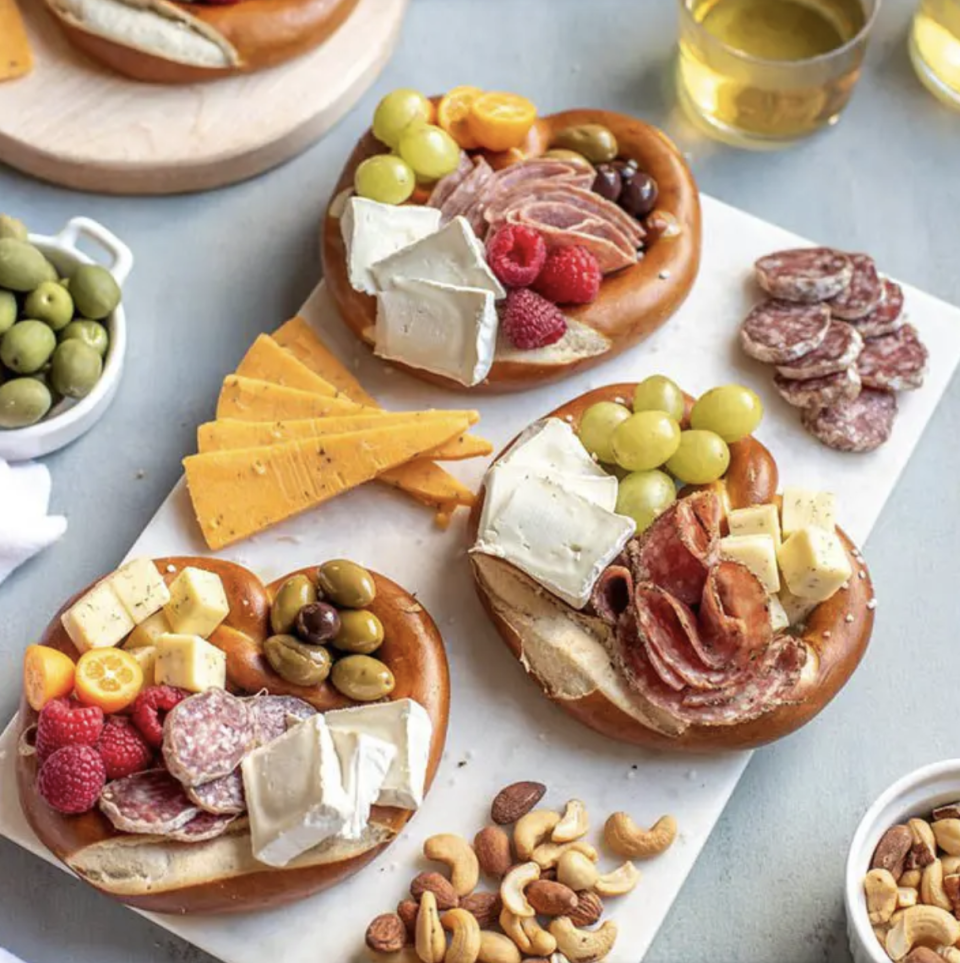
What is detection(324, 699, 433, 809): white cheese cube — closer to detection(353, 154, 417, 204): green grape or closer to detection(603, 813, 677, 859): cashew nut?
detection(603, 813, 677, 859): cashew nut

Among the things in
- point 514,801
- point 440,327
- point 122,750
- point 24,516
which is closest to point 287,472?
point 440,327

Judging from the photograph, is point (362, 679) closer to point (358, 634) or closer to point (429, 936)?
point (358, 634)

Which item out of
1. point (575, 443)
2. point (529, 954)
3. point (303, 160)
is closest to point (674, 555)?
point (575, 443)

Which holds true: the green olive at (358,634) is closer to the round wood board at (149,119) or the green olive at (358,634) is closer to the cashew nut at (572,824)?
the cashew nut at (572,824)

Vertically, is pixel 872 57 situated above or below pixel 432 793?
above

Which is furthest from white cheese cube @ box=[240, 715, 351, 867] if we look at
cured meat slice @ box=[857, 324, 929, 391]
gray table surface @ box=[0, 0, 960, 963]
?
cured meat slice @ box=[857, 324, 929, 391]

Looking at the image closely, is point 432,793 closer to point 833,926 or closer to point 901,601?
point 833,926

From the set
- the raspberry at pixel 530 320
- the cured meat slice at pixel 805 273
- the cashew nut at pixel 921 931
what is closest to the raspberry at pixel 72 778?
the raspberry at pixel 530 320
